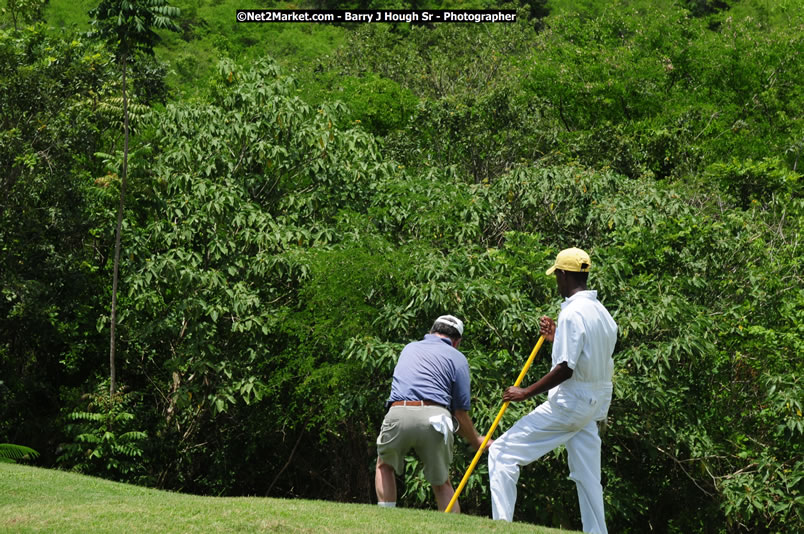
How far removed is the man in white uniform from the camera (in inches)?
221

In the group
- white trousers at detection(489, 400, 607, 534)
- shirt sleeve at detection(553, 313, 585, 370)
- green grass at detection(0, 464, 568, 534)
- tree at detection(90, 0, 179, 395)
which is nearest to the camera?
green grass at detection(0, 464, 568, 534)

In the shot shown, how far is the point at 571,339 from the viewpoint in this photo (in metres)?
5.60

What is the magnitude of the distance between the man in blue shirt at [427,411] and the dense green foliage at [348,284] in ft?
10.6

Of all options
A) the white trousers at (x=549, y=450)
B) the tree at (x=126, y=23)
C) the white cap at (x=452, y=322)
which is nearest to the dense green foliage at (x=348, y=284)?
the tree at (x=126, y=23)

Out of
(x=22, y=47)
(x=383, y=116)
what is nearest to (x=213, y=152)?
(x=22, y=47)

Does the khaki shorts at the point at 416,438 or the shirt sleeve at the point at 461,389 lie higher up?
the shirt sleeve at the point at 461,389

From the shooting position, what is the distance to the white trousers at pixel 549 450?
5785 millimetres

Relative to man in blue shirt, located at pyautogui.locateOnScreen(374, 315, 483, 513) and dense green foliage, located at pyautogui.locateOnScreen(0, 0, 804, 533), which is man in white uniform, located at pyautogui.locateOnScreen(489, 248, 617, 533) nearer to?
man in blue shirt, located at pyautogui.locateOnScreen(374, 315, 483, 513)

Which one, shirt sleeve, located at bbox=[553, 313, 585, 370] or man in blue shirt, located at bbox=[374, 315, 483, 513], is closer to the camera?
shirt sleeve, located at bbox=[553, 313, 585, 370]

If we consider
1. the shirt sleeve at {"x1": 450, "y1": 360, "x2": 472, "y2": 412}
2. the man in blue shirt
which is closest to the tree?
the man in blue shirt

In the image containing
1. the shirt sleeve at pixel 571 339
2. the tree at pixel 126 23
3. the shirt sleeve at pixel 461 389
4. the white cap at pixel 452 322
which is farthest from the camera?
the tree at pixel 126 23

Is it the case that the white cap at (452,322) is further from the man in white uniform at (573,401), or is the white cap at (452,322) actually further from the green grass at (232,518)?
the green grass at (232,518)

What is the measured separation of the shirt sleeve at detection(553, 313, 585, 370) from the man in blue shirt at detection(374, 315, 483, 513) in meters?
0.96

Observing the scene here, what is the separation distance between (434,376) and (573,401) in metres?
1.04
